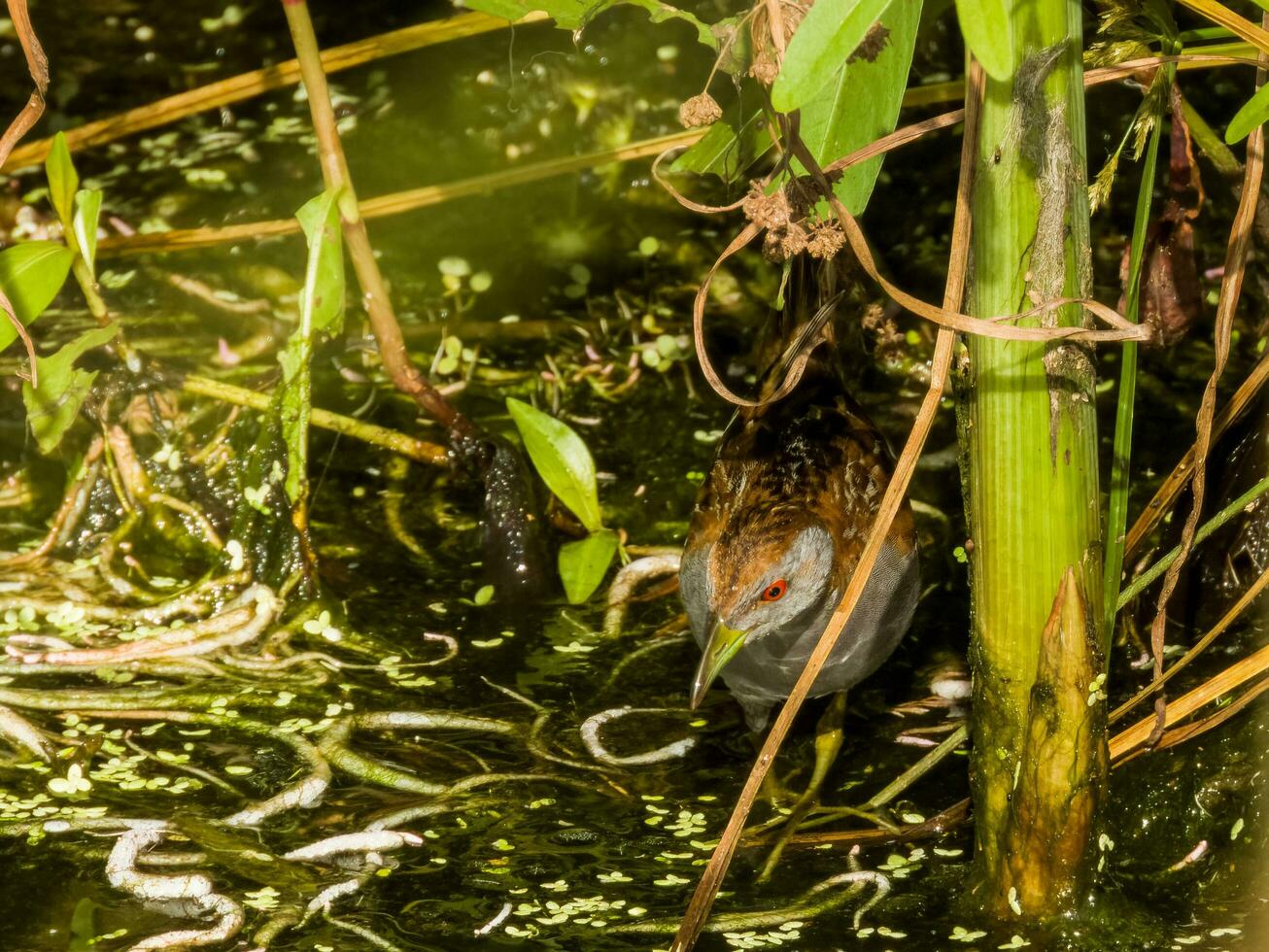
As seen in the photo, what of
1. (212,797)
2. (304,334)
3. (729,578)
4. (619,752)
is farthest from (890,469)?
(212,797)

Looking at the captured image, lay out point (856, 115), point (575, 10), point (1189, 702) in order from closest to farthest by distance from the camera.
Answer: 1. point (856, 115)
2. point (1189, 702)
3. point (575, 10)

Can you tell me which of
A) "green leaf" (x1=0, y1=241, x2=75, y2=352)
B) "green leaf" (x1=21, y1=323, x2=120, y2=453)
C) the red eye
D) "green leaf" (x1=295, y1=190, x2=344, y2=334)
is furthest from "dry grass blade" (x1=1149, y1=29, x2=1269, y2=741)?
"green leaf" (x1=21, y1=323, x2=120, y2=453)

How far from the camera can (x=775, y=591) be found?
331cm

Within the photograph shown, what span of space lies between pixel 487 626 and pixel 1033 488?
6.49 feet

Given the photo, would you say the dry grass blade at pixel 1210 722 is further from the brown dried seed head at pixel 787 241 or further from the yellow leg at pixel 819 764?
the brown dried seed head at pixel 787 241

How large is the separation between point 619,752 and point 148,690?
1.23 metres

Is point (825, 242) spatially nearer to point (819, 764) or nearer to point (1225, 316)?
point (1225, 316)

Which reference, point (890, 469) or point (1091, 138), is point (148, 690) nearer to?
point (890, 469)

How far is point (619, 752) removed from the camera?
11.1 ft

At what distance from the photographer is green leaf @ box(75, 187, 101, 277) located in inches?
144

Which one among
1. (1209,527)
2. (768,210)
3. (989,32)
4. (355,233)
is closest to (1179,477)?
(1209,527)

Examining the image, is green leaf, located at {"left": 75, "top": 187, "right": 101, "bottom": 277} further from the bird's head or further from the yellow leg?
the yellow leg

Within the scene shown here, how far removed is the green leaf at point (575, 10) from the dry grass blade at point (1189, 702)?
59.9 inches

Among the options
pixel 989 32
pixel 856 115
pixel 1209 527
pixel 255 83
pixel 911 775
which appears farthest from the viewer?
pixel 255 83
